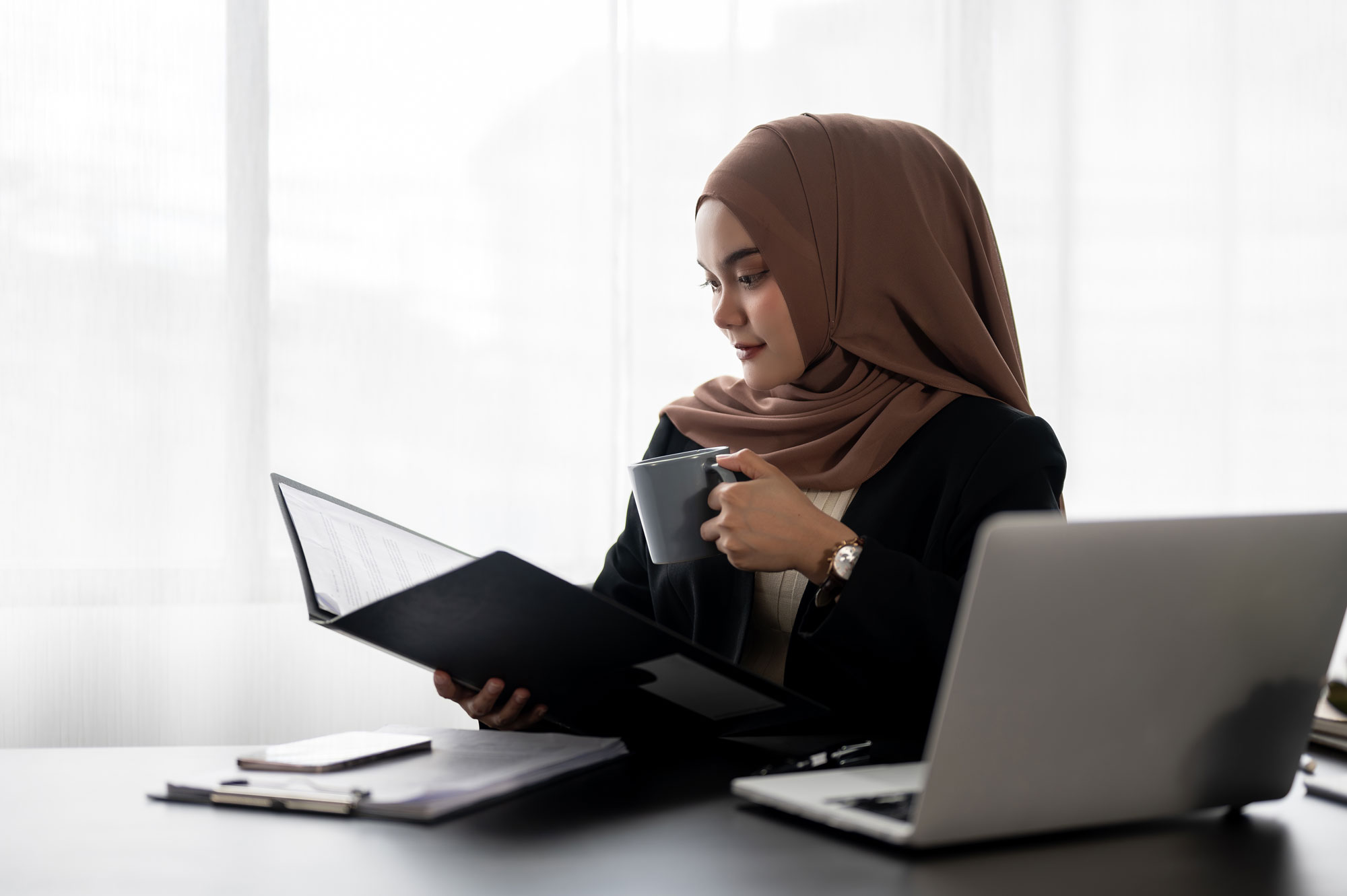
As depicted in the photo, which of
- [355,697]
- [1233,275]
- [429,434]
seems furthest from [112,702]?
[1233,275]

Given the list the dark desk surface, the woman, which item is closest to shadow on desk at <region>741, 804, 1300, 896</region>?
the dark desk surface

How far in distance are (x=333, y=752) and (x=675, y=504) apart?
37 centimetres

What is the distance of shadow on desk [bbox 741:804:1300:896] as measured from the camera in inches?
19.6

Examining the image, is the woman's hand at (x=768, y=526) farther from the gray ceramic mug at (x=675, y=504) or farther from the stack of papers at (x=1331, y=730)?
the stack of papers at (x=1331, y=730)

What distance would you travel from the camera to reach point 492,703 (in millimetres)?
896

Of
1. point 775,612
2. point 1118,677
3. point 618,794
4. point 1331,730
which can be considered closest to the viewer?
point 1118,677

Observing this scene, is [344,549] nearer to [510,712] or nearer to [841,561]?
[510,712]

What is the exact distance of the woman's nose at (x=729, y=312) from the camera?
127 centimetres

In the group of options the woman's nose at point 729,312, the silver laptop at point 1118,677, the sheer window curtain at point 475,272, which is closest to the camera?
the silver laptop at point 1118,677

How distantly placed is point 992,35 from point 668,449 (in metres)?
1.52

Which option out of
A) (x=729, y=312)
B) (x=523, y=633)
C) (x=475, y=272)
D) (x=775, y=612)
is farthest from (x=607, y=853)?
(x=475, y=272)

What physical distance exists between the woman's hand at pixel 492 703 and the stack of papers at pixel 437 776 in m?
0.09

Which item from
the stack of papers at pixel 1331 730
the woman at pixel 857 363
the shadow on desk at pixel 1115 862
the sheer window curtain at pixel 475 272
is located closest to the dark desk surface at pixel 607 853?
the shadow on desk at pixel 1115 862

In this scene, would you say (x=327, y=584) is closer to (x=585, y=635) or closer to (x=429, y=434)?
(x=585, y=635)
